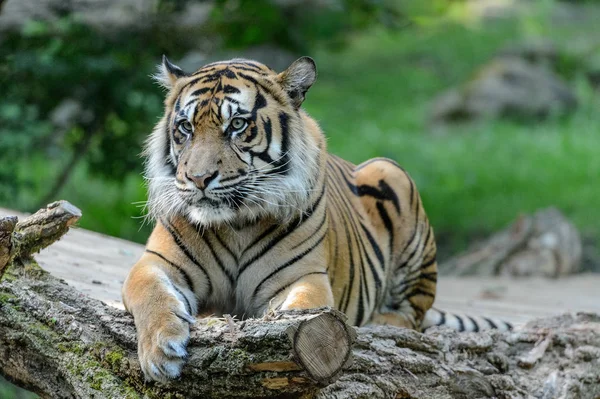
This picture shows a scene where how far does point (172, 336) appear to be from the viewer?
3.38 metres

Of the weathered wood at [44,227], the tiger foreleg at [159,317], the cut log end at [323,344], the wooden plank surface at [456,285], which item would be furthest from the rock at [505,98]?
the cut log end at [323,344]

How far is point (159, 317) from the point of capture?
3.51m

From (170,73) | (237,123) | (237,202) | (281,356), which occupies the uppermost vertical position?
(170,73)

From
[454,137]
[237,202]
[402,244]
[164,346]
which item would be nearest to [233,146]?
[237,202]

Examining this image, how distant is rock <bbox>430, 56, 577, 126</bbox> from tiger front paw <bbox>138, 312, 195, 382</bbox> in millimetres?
13141

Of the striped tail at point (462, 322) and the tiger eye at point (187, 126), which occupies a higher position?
the tiger eye at point (187, 126)

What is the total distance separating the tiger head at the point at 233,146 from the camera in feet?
13.0

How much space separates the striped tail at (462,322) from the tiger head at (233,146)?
1.58m

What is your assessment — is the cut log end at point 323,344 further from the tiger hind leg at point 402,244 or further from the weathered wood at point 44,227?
the tiger hind leg at point 402,244

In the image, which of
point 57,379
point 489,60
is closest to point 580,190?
point 489,60

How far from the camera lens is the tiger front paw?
10.9 ft

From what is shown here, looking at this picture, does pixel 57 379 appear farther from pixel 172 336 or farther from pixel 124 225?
pixel 124 225

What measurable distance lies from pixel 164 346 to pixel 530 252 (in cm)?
661

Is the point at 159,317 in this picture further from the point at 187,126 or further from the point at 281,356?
the point at 187,126
